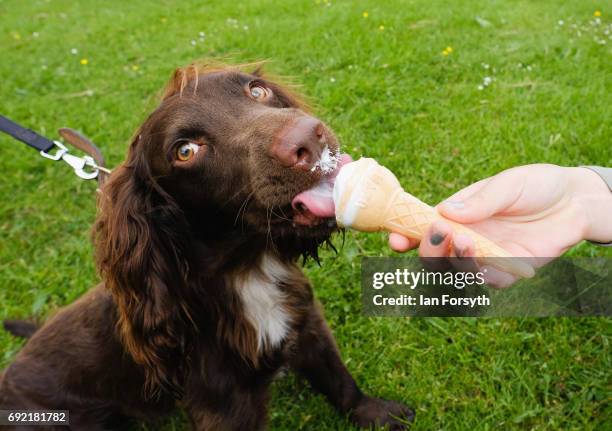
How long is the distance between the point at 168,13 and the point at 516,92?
247 inches

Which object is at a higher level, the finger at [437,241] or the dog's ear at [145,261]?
the finger at [437,241]

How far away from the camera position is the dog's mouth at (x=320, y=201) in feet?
6.07

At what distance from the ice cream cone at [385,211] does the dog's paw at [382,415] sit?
1.41 metres

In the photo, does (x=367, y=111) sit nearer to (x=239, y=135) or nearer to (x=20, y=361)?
(x=239, y=135)

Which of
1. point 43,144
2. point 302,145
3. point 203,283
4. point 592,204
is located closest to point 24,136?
point 43,144

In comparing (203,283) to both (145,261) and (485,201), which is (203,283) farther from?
(485,201)

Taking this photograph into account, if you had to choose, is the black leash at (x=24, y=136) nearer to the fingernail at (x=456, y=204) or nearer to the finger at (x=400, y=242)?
the finger at (x=400, y=242)

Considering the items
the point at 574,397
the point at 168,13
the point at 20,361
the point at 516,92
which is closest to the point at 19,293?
the point at 20,361

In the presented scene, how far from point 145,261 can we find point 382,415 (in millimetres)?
1506

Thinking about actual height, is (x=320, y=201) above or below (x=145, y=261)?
above

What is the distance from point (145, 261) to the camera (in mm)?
2297

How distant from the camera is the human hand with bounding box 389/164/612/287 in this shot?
73.1 inches

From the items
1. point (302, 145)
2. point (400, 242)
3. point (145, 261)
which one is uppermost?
point (302, 145)

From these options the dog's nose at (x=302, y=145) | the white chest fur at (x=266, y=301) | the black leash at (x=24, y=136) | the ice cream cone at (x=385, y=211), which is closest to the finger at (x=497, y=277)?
the ice cream cone at (x=385, y=211)
